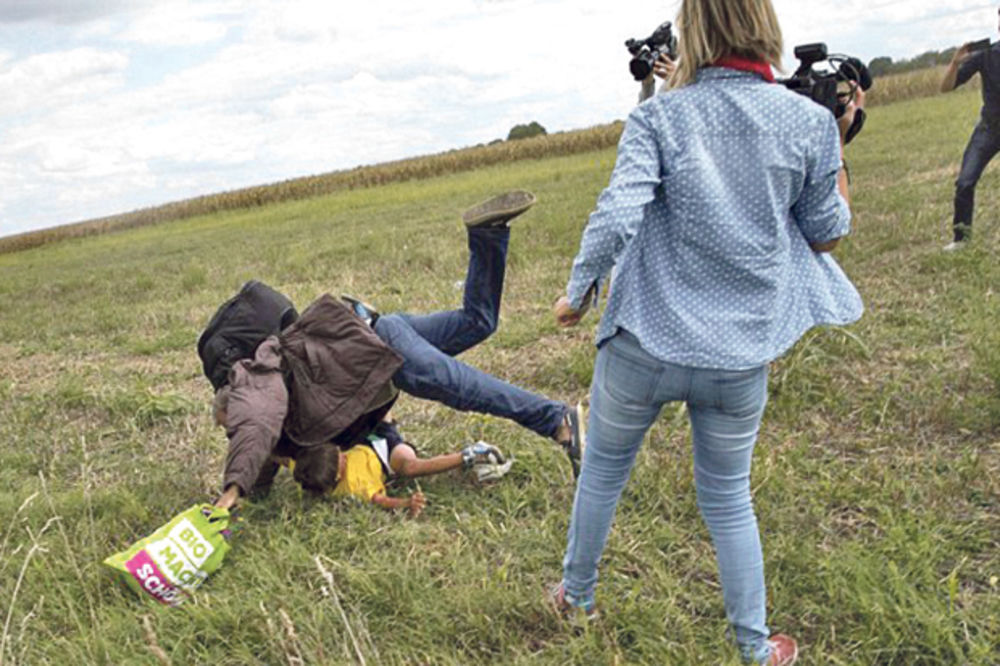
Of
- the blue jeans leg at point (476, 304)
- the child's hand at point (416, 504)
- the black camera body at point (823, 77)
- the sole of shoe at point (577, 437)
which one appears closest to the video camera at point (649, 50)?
the black camera body at point (823, 77)

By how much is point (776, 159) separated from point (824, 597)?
1455 millimetres

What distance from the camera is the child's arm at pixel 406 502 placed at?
3.49 meters

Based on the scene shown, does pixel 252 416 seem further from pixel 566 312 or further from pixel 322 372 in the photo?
pixel 566 312

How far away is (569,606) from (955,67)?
18.2 feet

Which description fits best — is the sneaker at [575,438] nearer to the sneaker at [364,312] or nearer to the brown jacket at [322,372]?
the brown jacket at [322,372]

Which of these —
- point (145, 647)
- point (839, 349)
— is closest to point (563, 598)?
point (145, 647)

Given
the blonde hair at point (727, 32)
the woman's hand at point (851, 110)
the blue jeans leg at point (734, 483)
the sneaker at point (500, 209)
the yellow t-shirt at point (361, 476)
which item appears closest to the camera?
the blonde hair at point (727, 32)

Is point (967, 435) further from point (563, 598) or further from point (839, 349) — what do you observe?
point (563, 598)

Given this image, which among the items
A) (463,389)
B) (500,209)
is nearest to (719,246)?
(500,209)

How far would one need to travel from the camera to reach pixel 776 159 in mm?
1895

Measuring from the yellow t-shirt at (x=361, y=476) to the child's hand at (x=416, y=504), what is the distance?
20 centimetres

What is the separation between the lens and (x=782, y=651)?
7.55ft

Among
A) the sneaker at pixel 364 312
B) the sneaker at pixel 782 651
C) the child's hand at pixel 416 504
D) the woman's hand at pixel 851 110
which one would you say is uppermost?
the woman's hand at pixel 851 110

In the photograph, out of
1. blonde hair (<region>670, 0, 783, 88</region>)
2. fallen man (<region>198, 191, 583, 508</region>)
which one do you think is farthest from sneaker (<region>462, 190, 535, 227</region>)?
blonde hair (<region>670, 0, 783, 88</region>)
